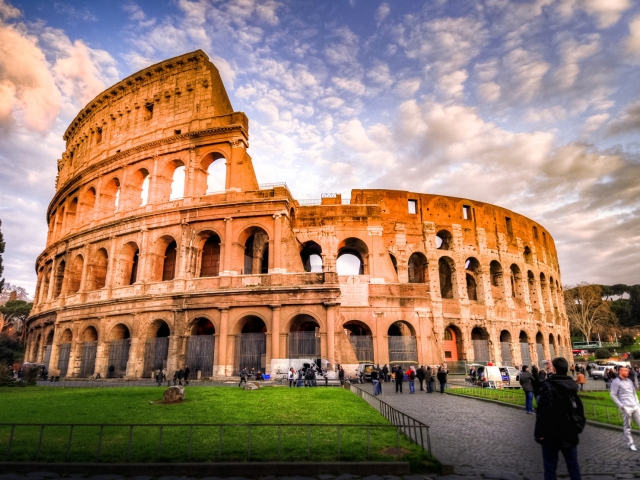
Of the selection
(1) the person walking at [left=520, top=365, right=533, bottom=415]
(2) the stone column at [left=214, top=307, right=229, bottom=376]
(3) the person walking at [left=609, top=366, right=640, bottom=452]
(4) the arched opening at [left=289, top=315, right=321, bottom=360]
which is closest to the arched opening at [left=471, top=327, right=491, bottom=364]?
(4) the arched opening at [left=289, top=315, right=321, bottom=360]

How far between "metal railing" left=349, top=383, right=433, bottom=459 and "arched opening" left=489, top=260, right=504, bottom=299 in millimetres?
21620

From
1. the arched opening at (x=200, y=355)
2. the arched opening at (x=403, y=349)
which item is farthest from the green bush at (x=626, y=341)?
the arched opening at (x=200, y=355)

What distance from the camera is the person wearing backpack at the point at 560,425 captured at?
4383mm

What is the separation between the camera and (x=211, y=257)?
26.6m

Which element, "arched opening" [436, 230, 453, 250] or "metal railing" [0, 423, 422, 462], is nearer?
"metal railing" [0, 423, 422, 462]

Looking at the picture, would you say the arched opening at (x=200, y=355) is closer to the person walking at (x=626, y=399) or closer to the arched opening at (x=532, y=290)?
the person walking at (x=626, y=399)

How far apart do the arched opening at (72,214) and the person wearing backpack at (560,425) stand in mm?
36115

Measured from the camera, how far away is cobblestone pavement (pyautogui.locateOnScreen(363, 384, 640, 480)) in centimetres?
596

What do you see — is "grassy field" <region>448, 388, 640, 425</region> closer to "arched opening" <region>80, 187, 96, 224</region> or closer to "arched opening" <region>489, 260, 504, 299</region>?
"arched opening" <region>489, 260, 504, 299</region>

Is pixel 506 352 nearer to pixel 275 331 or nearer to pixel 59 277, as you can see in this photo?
pixel 275 331

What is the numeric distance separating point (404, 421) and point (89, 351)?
967 inches

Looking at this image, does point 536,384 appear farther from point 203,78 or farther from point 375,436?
point 203,78

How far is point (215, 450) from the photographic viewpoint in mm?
6566

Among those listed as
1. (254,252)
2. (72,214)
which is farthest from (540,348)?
(72,214)
